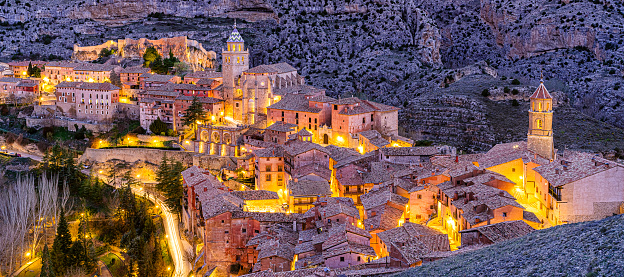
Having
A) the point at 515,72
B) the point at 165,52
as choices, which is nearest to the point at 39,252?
the point at 165,52

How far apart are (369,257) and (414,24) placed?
4993 cm

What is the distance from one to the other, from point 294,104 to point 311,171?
1105 cm

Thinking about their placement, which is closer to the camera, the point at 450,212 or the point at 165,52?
the point at 450,212

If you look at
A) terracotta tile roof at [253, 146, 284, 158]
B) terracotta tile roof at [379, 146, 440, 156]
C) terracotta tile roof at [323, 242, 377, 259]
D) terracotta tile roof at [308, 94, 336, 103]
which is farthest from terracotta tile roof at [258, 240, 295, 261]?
terracotta tile roof at [308, 94, 336, 103]

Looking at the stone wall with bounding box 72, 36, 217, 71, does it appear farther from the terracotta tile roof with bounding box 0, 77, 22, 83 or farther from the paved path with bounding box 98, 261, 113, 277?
the paved path with bounding box 98, 261, 113, 277

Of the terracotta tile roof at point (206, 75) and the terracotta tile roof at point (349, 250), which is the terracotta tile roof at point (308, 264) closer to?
the terracotta tile roof at point (349, 250)

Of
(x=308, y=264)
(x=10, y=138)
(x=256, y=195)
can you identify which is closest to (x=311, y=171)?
(x=256, y=195)

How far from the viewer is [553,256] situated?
17531 millimetres

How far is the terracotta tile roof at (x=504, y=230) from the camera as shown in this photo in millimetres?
25027

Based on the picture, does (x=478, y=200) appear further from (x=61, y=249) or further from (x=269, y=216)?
(x=61, y=249)

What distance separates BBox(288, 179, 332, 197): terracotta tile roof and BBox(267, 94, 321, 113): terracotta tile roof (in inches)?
433

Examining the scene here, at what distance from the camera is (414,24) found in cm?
7394

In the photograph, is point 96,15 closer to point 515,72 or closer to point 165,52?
point 165,52

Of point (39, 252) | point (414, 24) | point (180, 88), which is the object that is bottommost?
point (39, 252)
